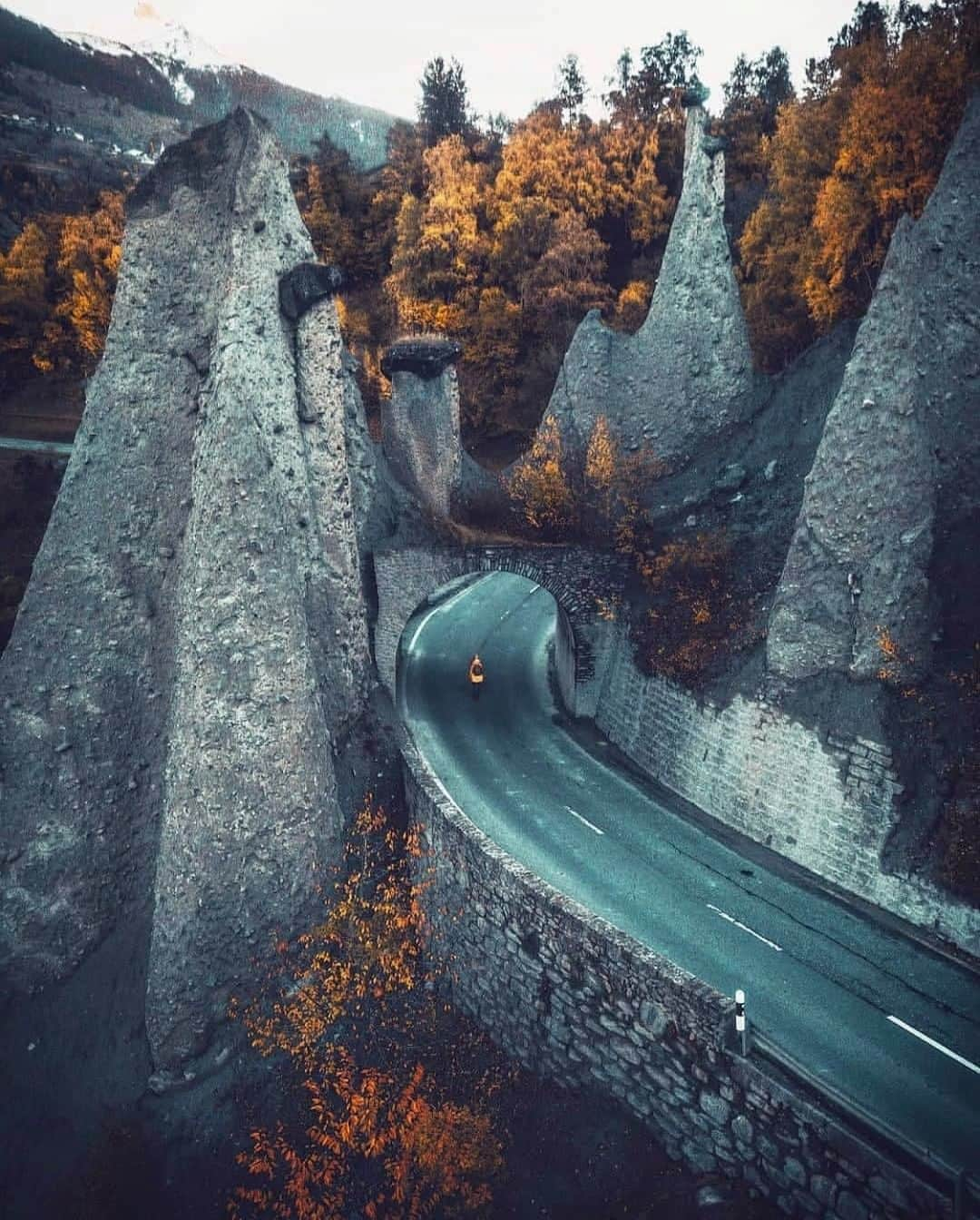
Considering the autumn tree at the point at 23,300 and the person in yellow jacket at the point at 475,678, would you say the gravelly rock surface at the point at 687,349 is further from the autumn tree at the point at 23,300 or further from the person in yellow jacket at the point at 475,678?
the autumn tree at the point at 23,300

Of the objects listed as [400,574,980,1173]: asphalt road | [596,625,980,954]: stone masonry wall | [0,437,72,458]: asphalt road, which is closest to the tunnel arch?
[400,574,980,1173]: asphalt road

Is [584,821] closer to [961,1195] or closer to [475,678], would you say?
[475,678]

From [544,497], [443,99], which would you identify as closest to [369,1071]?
[544,497]

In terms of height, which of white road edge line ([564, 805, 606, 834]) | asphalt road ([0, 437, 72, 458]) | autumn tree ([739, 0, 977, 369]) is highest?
autumn tree ([739, 0, 977, 369])

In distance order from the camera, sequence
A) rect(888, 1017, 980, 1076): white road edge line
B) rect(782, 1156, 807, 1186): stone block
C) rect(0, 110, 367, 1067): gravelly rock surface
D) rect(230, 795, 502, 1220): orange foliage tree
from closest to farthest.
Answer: rect(782, 1156, 807, 1186): stone block, rect(888, 1017, 980, 1076): white road edge line, rect(230, 795, 502, 1220): orange foliage tree, rect(0, 110, 367, 1067): gravelly rock surface

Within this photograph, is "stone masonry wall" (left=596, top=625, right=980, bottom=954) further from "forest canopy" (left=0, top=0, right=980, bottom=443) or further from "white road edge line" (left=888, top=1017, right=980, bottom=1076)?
"forest canopy" (left=0, top=0, right=980, bottom=443)
